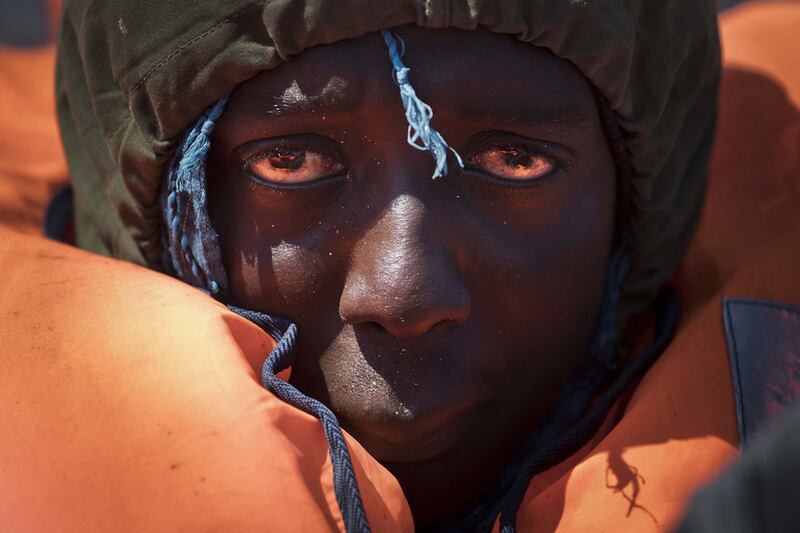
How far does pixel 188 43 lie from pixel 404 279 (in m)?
0.43

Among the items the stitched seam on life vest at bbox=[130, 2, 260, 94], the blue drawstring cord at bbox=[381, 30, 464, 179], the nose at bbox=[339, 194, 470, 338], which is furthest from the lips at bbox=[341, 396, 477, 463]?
the stitched seam on life vest at bbox=[130, 2, 260, 94]

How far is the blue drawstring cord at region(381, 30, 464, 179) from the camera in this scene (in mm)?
1413

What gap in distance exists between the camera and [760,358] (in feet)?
5.28

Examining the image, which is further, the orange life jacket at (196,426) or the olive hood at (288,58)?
the olive hood at (288,58)

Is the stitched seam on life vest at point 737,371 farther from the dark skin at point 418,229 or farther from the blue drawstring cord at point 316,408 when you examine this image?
the blue drawstring cord at point 316,408

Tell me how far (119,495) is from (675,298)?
→ 101cm

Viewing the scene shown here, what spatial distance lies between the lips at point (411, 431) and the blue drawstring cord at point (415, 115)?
305mm

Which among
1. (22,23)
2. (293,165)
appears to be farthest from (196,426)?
(22,23)

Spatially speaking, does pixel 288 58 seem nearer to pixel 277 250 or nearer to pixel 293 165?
pixel 293 165

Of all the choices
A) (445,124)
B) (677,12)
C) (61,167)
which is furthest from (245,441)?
(61,167)

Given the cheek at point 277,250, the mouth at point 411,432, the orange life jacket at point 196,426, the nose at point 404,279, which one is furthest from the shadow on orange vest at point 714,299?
the cheek at point 277,250

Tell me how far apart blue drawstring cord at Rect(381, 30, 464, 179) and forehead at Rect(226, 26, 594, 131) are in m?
0.01

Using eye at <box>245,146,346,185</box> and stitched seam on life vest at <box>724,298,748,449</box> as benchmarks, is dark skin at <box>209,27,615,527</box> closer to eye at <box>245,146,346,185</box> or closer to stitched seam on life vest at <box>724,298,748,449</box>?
eye at <box>245,146,346,185</box>

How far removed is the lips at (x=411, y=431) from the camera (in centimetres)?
145
